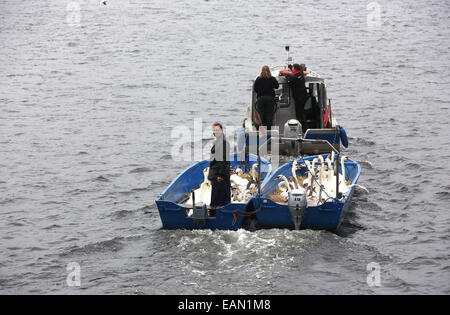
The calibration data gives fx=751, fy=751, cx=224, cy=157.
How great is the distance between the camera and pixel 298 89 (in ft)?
68.7

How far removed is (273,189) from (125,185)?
5283 millimetres

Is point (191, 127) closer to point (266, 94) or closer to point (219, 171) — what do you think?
point (266, 94)

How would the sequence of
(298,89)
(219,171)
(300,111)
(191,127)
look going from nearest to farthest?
(219,171)
(298,89)
(300,111)
(191,127)

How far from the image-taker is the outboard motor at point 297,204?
1464cm

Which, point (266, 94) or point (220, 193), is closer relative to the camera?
point (220, 193)

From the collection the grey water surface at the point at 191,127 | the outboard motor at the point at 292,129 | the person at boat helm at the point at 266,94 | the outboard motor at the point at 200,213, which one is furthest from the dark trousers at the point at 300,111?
the outboard motor at the point at 200,213

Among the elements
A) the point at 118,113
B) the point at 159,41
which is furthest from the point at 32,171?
the point at 159,41

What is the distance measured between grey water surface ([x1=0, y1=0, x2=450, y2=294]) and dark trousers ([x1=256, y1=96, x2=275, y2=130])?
2952 mm

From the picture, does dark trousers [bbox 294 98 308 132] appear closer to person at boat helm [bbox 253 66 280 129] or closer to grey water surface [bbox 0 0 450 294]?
person at boat helm [bbox 253 66 280 129]

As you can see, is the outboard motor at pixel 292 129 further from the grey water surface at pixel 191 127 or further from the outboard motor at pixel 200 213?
the outboard motor at pixel 200 213

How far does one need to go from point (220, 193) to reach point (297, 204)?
161 centimetres

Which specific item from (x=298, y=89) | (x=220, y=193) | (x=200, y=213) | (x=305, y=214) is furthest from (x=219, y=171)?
(x=298, y=89)

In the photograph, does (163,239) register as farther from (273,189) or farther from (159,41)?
(159,41)

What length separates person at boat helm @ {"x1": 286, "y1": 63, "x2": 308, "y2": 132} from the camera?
20844mm
